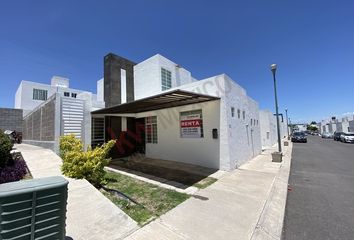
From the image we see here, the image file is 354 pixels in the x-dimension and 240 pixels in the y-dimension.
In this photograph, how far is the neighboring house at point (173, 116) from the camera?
8.52 meters

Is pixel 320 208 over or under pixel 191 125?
under

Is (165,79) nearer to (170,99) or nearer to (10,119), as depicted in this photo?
(170,99)

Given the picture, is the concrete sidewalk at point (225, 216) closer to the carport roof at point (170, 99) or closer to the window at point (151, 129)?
the carport roof at point (170, 99)

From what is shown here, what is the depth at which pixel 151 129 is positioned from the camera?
12.4 meters

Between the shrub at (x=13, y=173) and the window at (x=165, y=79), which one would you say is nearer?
the shrub at (x=13, y=173)

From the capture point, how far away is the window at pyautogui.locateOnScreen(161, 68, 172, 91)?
15.7 metres

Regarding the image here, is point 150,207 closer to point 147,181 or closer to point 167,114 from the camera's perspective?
point 147,181

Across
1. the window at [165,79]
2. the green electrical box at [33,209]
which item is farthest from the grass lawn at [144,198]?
the window at [165,79]

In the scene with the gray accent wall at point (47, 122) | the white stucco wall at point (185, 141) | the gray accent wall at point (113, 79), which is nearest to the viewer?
the white stucco wall at point (185, 141)

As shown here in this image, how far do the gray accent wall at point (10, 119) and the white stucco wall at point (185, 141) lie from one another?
17197 mm

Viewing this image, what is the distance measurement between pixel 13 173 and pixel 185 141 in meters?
7.32

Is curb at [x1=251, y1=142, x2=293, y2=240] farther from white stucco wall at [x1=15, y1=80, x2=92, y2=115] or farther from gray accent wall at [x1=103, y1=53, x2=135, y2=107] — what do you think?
white stucco wall at [x1=15, y1=80, x2=92, y2=115]

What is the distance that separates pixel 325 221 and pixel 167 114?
8525 millimetres

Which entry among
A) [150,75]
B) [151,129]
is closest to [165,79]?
[150,75]
